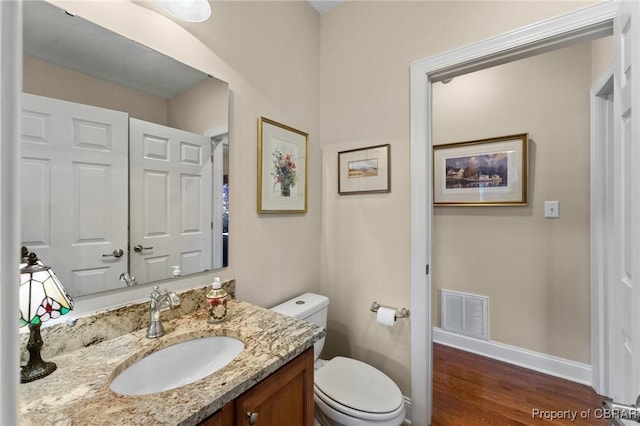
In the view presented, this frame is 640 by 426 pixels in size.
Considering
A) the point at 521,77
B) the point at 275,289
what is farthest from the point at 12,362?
the point at 521,77

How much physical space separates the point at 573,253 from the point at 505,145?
924 mm

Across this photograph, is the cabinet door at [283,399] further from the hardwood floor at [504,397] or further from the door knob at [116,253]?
the hardwood floor at [504,397]

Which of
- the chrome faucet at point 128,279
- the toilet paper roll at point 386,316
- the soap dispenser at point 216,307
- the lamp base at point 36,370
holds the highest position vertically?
the chrome faucet at point 128,279

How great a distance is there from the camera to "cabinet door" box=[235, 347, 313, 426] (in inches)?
30.7

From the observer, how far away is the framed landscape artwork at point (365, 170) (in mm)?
1704

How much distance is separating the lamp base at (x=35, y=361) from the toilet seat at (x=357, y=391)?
39.3 inches

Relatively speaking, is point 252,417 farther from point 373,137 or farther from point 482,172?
point 482,172

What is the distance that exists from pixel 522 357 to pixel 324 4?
9.80 feet

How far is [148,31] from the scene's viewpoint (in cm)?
108

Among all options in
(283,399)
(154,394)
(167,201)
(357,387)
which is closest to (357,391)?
(357,387)

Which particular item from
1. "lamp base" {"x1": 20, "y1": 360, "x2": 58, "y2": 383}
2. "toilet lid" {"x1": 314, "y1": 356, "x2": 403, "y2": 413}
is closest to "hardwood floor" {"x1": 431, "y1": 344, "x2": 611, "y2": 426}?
"toilet lid" {"x1": 314, "y1": 356, "x2": 403, "y2": 413}

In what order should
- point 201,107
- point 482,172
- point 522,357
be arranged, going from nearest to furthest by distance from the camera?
point 201,107 < point 522,357 < point 482,172

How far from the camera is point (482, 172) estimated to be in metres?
2.35

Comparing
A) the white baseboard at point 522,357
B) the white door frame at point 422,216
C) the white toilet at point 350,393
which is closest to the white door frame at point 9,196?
the white toilet at point 350,393
